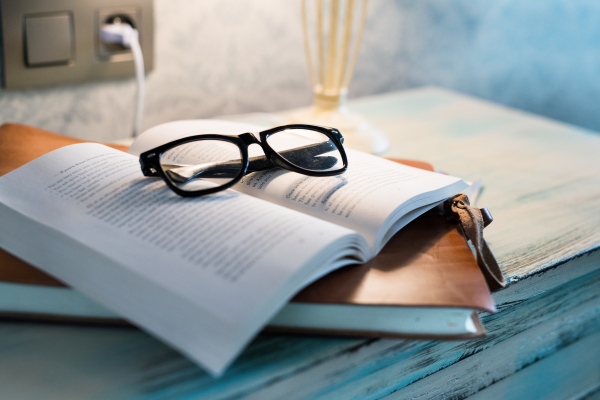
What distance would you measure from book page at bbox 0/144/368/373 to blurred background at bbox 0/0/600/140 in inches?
15.9

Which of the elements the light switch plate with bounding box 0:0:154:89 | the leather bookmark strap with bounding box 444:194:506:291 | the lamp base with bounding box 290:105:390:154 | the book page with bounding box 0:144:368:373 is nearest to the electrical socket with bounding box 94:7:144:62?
the light switch plate with bounding box 0:0:154:89

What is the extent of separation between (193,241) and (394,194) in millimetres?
149

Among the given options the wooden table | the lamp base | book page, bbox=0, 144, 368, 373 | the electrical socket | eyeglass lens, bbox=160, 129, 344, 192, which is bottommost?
the wooden table

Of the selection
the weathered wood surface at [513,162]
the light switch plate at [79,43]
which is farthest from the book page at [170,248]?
the light switch plate at [79,43]

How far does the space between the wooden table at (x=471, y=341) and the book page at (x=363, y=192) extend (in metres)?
0.08

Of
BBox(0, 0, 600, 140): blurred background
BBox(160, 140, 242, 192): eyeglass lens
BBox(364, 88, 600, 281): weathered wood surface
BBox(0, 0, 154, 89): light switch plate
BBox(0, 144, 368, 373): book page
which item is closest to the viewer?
BBox(0, 144, 368, 373): book page

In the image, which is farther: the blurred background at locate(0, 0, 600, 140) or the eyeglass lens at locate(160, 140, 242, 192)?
the blurred background at locate(0, 0, 600, 140)

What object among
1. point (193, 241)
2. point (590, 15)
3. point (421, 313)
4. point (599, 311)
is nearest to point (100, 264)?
point (193, 241)

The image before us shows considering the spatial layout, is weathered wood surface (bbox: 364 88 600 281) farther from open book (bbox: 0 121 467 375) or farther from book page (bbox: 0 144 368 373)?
book page (bbox: 0 144 368 373)

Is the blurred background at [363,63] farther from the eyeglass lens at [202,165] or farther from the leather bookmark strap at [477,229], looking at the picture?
the leather bookmark strap at [477,229]

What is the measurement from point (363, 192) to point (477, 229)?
0.09 metres

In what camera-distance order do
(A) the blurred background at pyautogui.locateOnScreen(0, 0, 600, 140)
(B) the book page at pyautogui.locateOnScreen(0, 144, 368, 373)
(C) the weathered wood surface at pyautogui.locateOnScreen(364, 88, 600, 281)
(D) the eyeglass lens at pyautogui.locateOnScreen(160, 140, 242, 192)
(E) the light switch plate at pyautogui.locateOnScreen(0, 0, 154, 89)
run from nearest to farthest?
(B) the book page at pyautogui.locateOnScreen(0, 144, 368, 373), (D) the eyeglass lens at pyautogui.locateOnScreen(160, 140, 242, 192), (C) the weathered wood surface at pyautogui.locateOnScreen(364, 88, 600, 281), (E) the light switch plate at pyautogui.locateOnScreen(0, 0, 154, 89), (A) the blurred background at pyautogui.locateOnScreen(0, 0, 600, 140)

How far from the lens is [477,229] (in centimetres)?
36

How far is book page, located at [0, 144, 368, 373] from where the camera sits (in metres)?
0.24
